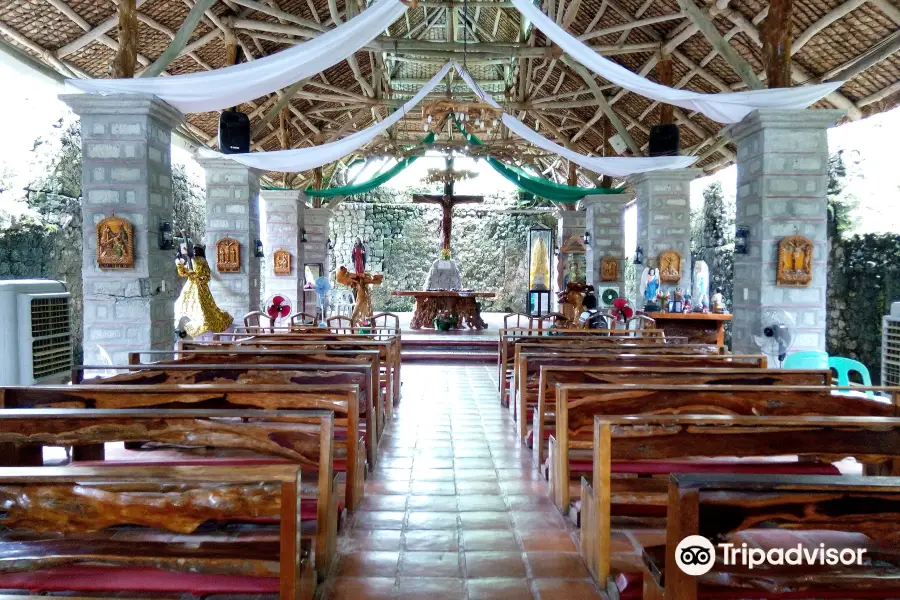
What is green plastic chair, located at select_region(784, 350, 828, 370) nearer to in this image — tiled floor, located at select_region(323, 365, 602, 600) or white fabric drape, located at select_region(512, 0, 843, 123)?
white fabric drape, located at select_region(512, 0, 843, 123)

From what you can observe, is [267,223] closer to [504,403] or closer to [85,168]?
[85,168]

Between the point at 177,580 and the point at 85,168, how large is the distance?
5389mm

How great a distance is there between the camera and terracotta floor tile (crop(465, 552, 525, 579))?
7.66ft

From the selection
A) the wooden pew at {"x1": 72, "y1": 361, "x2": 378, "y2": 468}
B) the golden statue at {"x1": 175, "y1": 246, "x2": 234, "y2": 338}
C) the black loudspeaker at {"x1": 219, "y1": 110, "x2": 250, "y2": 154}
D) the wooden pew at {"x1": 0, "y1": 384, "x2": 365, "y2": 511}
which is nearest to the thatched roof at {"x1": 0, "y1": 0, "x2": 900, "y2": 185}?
the black loudspeaker at {"x1": 219, "y1": 110, "x2": 250, "y2": 154}

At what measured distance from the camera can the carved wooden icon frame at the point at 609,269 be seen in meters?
11.2

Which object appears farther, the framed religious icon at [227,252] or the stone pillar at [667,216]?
the stone pillar at [667,216]

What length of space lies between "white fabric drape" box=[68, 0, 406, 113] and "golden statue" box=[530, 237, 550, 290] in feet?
40.9

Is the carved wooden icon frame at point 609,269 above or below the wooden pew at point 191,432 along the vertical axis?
above

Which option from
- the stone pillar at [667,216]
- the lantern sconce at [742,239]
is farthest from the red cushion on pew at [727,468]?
the stone pillar at [667,216]

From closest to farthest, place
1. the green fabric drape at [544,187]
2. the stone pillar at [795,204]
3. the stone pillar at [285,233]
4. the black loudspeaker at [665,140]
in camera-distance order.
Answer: the stone pillar at [795,204] < the black loudspeaker at [665,140] < the green fabric drape at [544,187] < the stone pillar at [285,233]

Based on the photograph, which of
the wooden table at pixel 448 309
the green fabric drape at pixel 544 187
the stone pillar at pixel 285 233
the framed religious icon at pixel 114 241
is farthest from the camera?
the stone pillar at pixel 285 233

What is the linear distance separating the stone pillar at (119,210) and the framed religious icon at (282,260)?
5.75 m

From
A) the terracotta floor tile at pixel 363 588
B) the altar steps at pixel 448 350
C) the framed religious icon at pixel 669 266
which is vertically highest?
the framed religious icon at pixel 669 266

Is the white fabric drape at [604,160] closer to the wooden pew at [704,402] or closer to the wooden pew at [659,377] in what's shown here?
the wooden pew at [659,377]
